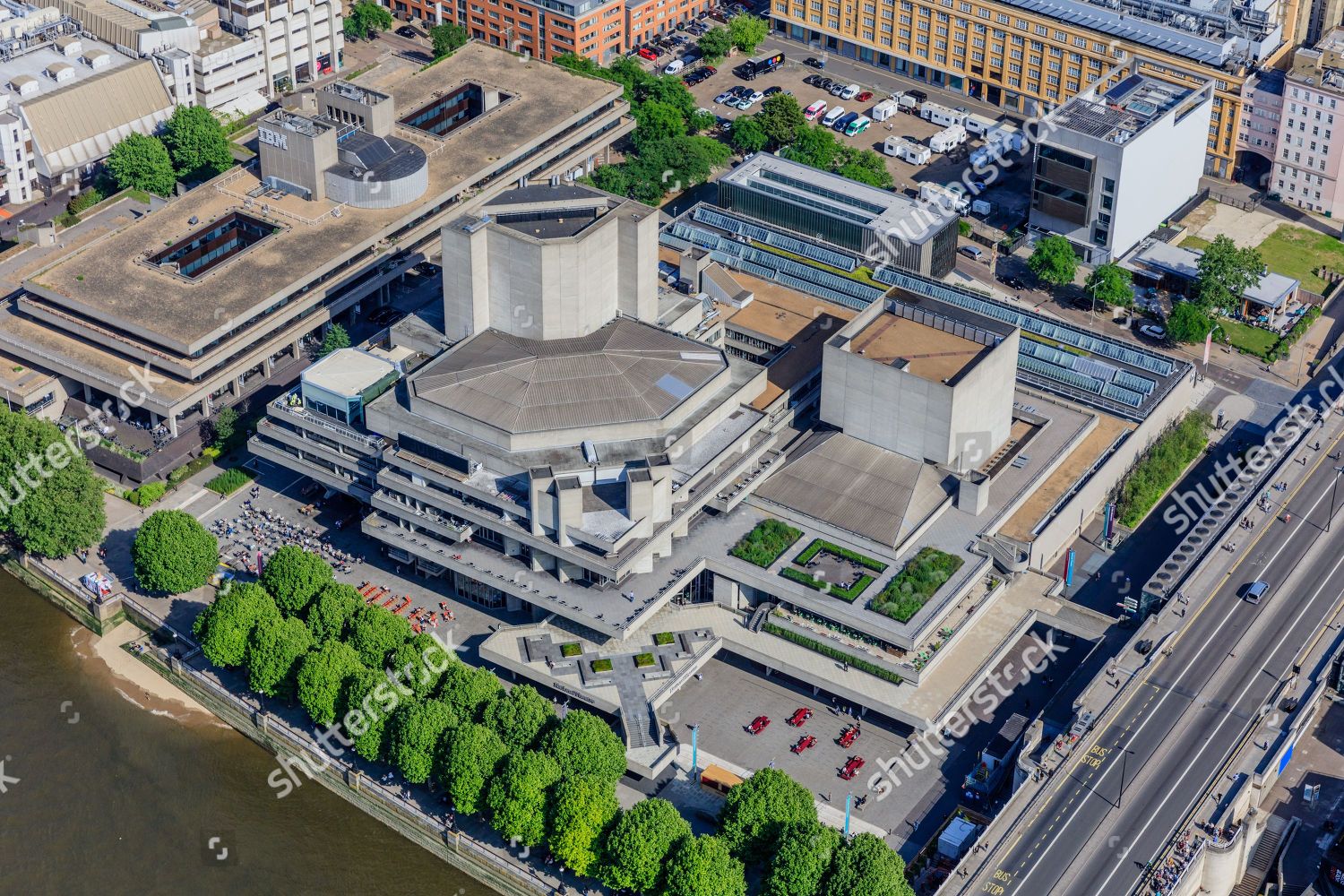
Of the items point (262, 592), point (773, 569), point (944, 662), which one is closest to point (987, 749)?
point (944, 662)

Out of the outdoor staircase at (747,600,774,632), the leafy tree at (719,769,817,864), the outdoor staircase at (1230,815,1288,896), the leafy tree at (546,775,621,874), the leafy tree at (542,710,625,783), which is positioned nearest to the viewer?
the leafy tree at (546,775,621,874)

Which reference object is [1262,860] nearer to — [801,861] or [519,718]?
[801,861]

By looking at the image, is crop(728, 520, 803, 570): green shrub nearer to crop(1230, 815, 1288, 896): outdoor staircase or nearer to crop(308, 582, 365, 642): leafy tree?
crop(308, 582, 365, 642): leafy tree

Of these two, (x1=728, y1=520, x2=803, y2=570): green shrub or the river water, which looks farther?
(x1=728, y1=520, x2=803, y2=570): green shrub

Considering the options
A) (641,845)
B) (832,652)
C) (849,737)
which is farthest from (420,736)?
(832,652)

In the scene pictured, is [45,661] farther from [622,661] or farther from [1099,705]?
[1099,705]

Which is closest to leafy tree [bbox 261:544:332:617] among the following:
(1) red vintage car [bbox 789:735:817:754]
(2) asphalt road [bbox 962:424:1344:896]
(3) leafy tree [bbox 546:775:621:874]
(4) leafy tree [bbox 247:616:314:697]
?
(4) leafy tree [bbox 247:616:314:697]

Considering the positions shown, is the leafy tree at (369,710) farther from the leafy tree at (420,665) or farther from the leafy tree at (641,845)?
the leafy tree at (641,845)
